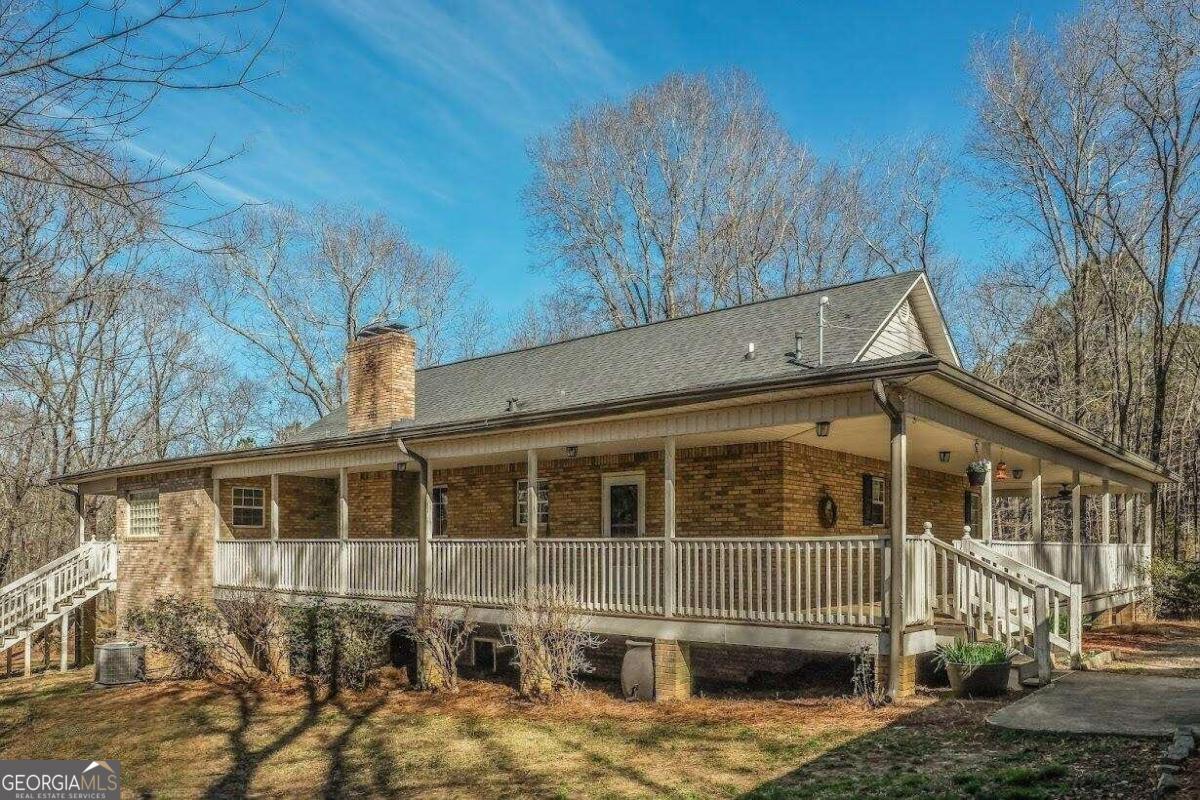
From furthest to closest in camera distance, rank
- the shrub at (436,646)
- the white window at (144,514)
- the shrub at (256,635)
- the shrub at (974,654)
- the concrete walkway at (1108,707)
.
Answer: the white window at (144,514) < the shrub at (256,635) < the shrub at (436,646) < the shrub at (974,654) < the concrete walkway at (1108,707)

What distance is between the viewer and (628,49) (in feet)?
73.8

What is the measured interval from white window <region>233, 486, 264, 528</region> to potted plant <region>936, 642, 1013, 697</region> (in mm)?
14318

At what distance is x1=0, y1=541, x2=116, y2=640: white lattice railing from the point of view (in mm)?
18609

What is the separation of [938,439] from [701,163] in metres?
22.5

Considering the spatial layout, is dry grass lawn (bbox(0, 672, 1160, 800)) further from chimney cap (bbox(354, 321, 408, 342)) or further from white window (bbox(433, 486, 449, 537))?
chimney cap (bbox(354, 321, 408, 342))

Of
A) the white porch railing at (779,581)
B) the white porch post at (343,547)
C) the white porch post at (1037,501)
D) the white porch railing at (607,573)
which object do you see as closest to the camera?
the white porch railing at (779,581)

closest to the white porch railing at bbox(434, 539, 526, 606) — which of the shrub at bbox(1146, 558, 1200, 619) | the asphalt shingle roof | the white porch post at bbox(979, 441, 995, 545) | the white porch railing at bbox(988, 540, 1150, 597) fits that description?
the asphalt shingle roof

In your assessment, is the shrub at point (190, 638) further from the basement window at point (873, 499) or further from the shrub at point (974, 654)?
the shrub at point (974, 654)

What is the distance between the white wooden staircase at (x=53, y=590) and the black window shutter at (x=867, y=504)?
15.9 m

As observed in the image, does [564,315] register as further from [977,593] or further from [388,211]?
[977,593]

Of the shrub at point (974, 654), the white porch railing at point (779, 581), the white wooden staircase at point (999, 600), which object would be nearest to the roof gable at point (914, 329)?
the white porch railing at point (779, 581)

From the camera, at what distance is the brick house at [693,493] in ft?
A: 33.4

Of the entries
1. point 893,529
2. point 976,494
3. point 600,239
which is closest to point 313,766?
point 893,529

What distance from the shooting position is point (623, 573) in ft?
42.9
